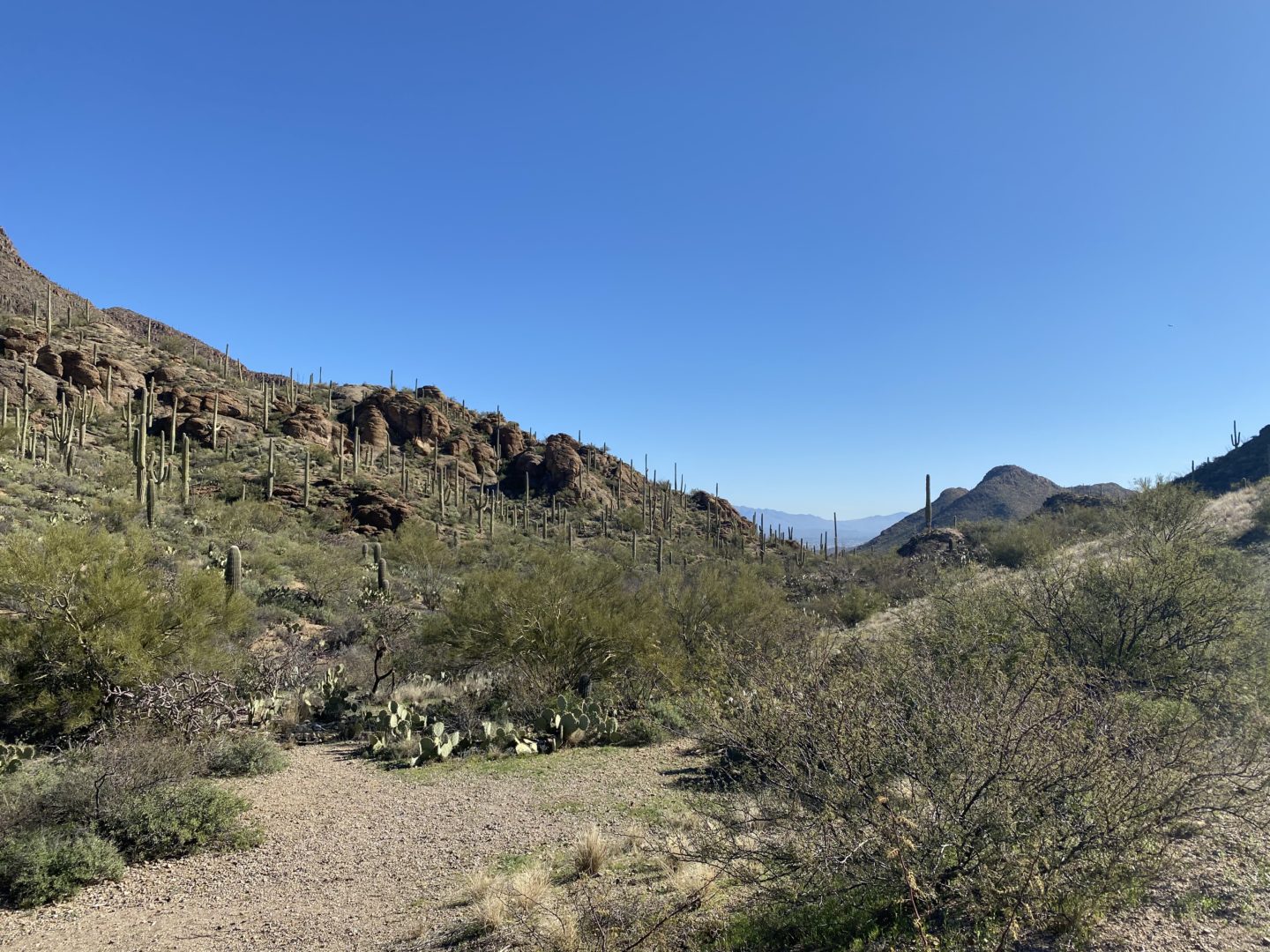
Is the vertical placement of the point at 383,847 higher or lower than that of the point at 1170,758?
lower

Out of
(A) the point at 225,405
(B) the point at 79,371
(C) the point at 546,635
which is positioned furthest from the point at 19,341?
(C) the point at 546,635

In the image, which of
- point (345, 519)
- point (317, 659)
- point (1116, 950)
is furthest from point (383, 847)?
point (345, 519)

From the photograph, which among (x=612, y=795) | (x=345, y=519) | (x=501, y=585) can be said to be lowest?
(x=612, y=795)

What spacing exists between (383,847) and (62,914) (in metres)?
2.63

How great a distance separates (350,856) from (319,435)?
154 feet

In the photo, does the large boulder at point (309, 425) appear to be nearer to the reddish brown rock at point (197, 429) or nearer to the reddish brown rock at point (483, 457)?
the reddish brown rock at point (197, 429)

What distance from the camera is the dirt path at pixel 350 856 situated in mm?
5508

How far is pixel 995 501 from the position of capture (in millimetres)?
80500

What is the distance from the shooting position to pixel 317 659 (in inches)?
608

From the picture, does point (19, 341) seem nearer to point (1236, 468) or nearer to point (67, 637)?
point (67, 637)

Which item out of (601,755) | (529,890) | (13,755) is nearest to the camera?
(529,890)

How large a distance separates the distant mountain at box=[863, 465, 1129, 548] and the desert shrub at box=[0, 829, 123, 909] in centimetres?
7270

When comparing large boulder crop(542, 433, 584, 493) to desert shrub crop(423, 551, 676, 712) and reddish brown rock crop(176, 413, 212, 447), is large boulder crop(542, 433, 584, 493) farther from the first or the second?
desert shrub crop(423, 551, 676, 712)

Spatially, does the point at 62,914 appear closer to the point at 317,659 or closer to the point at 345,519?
the point at 317,659
